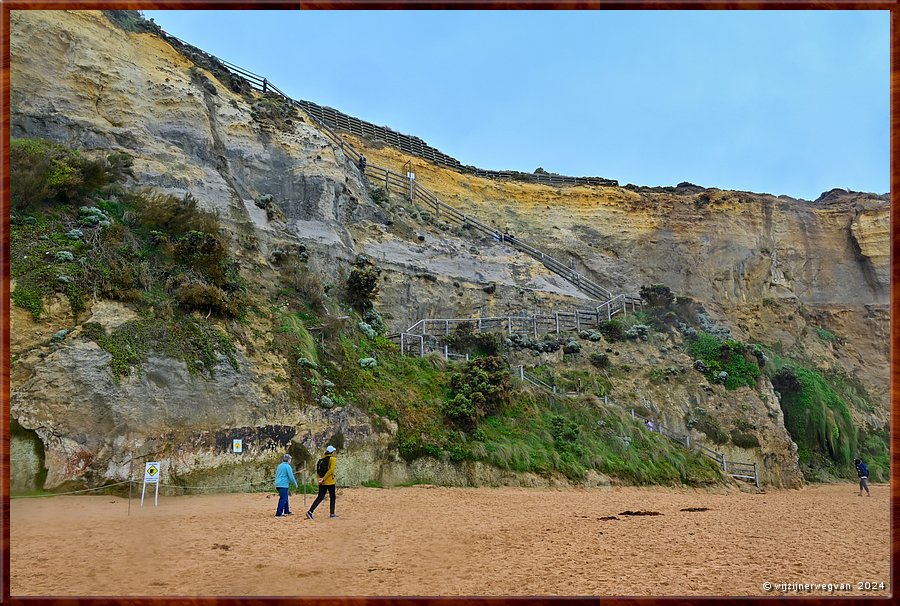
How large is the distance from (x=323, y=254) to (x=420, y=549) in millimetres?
14885

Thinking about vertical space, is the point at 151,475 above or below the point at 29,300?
below

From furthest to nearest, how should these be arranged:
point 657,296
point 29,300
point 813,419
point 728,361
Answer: point 657,296, point 813,419, point 728,361, point 29,300

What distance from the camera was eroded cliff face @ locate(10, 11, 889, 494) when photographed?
11.8 metres

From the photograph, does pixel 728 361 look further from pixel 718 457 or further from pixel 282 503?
pixel 282 503

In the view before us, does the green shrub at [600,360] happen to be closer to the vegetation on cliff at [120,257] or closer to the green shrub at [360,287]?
the green shrub at [360,287]

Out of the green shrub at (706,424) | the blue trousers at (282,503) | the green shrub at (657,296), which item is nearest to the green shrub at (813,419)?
the green shrub at (657,296)

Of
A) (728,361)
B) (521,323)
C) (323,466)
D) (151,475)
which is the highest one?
(521,323)

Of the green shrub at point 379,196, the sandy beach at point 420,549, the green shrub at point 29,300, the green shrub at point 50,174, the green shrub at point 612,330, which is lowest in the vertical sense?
the sandy beach at point 420,549

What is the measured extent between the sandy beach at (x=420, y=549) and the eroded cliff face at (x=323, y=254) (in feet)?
5.76

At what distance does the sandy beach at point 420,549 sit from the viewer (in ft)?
20.1

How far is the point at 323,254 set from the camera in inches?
847

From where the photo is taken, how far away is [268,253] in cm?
1958

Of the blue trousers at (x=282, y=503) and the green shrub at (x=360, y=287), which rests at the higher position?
the green shrub at (x=360, y=287)

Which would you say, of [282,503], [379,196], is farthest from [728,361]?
[282,503]
